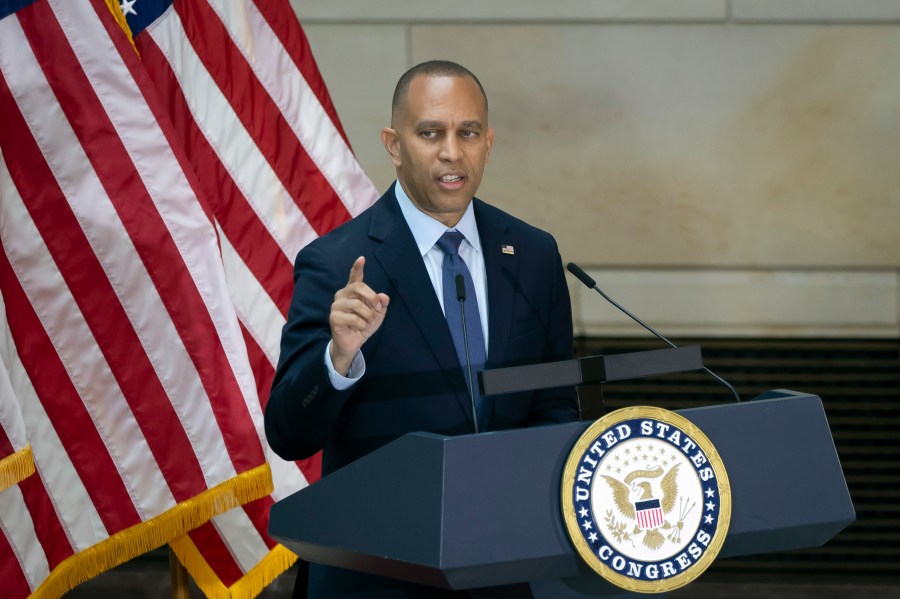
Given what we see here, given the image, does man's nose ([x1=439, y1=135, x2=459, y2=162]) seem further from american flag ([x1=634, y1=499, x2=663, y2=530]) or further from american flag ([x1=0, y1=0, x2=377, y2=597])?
american flag ([x1=0, y1=0, x2=377, y2=597])

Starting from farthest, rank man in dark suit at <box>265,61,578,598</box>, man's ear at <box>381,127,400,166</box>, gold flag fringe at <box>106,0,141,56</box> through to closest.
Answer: gold flag fringe at <box>106,0,141,56</box>
man's ear at <box>381,127,400,166</box>
man in dark suit at <box>265,61,578,598</box>

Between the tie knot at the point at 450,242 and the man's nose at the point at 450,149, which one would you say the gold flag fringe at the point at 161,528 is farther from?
the man's nose at the point at 450,149

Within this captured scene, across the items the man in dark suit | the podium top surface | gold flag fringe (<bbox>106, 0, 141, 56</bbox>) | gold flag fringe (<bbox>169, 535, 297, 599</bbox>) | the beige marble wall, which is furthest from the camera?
the beige marble wall

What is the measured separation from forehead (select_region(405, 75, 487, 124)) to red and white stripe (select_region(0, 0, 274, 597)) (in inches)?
61.8

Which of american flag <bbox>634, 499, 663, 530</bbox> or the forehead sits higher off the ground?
the forehead

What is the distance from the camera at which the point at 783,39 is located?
5.38 m

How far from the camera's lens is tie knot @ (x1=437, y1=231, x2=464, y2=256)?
2.42 metres

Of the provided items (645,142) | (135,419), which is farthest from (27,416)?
(645,142)

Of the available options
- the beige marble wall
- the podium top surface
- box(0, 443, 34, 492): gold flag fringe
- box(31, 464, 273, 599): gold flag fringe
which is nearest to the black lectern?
the podium top surface

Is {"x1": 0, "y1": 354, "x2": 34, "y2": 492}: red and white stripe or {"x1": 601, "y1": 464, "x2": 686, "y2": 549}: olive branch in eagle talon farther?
{"x1": 0, "y1": 354, "x2": 34, "y2": 492}: red and white stripe

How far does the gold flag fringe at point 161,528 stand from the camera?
360 centimetres

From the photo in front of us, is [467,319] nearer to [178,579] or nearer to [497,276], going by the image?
[497,276]

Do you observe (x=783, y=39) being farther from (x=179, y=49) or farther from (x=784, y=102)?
(x=179, y=49)

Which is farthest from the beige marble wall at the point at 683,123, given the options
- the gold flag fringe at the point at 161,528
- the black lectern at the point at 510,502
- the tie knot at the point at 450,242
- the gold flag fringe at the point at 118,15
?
the black lectern at the point at 510,502
